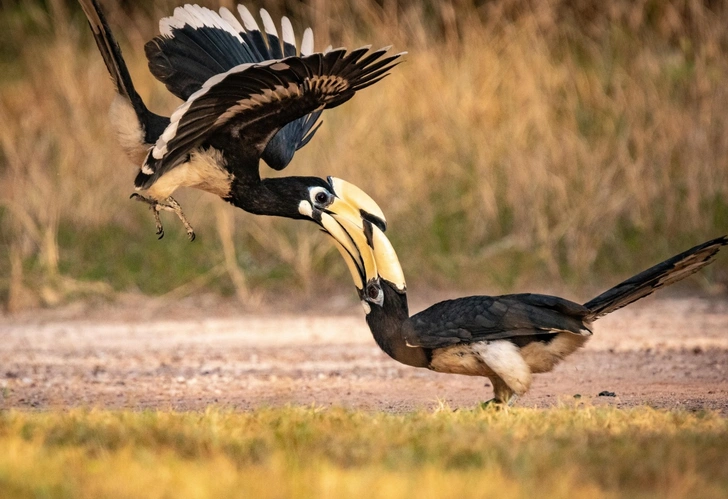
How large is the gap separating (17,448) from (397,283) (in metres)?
1.89

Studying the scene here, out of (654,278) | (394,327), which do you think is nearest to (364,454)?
Result: (394,327)

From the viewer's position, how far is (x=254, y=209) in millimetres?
5266

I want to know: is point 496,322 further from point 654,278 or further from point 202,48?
point 202,48

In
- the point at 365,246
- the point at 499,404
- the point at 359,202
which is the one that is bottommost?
the point at 499,404

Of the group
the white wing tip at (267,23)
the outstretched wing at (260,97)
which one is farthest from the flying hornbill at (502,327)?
the white wing tip at (267,23)

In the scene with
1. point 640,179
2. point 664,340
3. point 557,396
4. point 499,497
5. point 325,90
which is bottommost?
point 499,497

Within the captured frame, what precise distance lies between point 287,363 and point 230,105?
205 cm

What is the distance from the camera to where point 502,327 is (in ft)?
14.9

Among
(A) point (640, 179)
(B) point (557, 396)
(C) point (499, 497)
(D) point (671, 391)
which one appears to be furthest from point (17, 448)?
(A) point (640, 179)

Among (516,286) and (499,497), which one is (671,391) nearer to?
(499,497)

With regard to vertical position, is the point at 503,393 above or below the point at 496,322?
below

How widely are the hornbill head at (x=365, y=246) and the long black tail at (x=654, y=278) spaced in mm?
833

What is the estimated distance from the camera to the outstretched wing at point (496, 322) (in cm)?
454

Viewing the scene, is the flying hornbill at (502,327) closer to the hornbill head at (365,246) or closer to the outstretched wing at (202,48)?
the hornbill head at (365,246)
